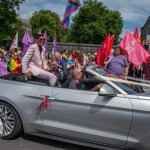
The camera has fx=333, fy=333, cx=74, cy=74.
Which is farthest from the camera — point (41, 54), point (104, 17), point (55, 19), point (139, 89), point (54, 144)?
point (55, 19)

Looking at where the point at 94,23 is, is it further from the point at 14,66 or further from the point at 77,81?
the point at 77,81

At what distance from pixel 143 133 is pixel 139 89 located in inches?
32.7

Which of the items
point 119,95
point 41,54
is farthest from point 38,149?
point 41,54

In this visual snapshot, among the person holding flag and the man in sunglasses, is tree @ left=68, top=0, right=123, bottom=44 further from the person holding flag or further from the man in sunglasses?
the man in sunglasses

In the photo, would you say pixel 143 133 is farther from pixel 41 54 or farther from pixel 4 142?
pixel 41 54

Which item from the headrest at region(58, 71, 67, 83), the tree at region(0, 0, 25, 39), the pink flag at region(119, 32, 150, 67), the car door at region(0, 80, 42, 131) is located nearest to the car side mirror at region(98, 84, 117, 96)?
the car door at region(0, 80, 42, 131)

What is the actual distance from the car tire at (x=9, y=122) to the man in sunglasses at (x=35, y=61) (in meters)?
0.78

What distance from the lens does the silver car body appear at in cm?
449

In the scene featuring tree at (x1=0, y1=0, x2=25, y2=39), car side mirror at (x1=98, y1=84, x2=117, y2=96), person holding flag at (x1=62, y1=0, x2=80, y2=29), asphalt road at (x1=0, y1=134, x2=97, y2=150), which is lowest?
asphalt road at (x1=0, y1=134, x2=97, y2=150)

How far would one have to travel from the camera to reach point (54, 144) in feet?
17.7

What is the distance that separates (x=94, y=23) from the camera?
6112cm

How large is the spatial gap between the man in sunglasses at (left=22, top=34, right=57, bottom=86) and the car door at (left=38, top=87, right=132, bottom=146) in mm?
900

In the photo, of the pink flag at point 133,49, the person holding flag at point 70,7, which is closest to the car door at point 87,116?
the pink flag at point 133,49

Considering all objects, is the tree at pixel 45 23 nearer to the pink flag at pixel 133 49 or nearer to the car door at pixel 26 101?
the pink flag at pixel 133 49
